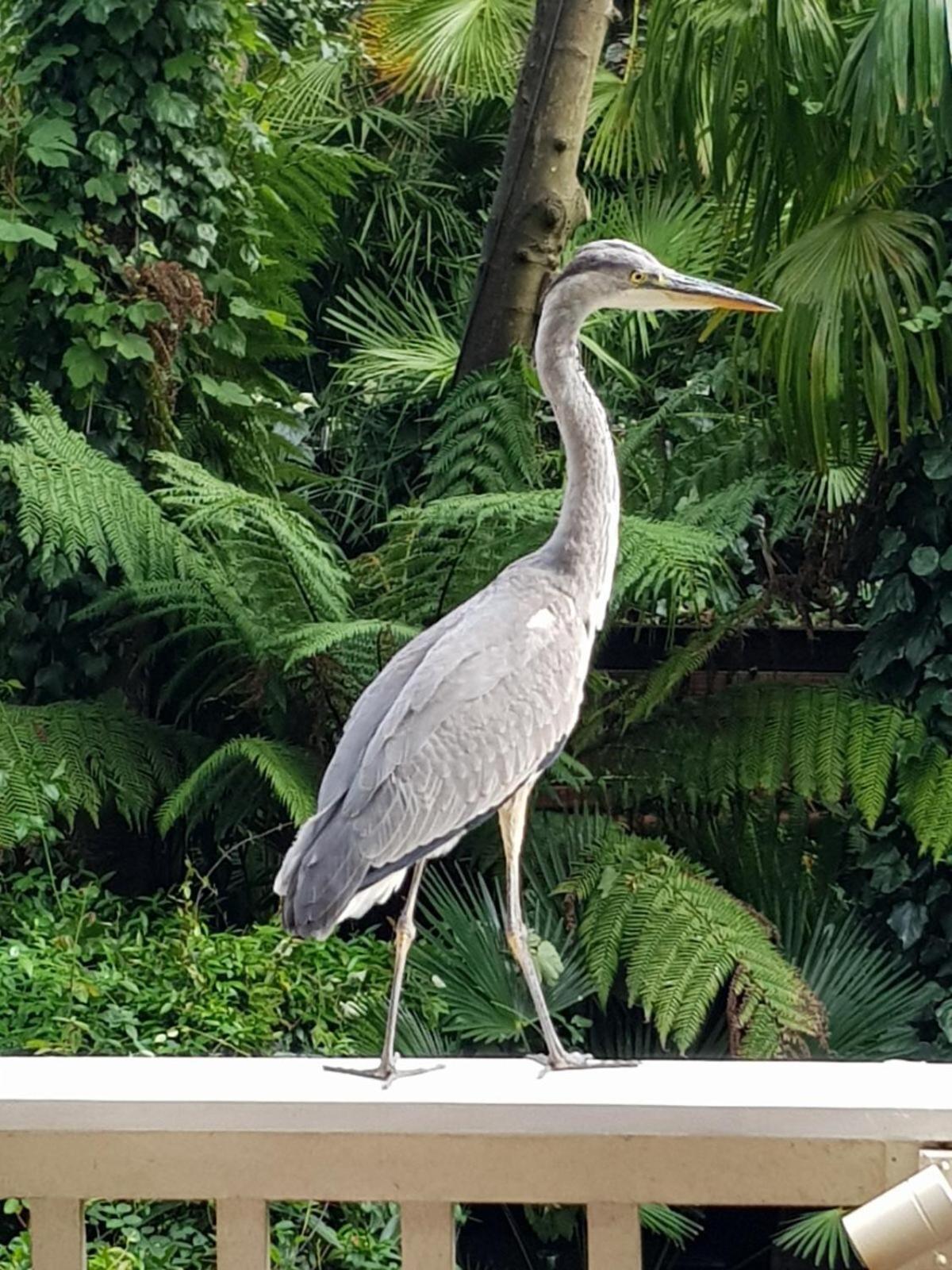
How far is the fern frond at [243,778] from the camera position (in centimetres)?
192

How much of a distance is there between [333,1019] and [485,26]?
1.63m

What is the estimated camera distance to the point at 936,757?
2109 millimetres

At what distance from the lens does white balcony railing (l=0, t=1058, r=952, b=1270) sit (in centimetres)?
71

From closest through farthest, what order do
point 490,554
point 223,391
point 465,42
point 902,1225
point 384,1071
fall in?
point 902,1225 < point 384,1071 < point 490,554 < point 223,391 < point 465,42

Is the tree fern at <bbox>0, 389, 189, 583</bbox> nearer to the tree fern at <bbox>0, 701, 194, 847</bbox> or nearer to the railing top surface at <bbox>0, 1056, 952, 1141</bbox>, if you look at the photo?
the tree fern at <bbox>0, 701, 194, 847</bbox>

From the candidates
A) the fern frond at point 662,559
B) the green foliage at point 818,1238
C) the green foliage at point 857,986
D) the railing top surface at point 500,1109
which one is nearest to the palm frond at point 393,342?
the fern frond at point 662,559

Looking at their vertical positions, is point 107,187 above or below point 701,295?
above

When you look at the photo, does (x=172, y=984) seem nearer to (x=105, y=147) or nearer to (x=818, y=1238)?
(x=818, y=1238)

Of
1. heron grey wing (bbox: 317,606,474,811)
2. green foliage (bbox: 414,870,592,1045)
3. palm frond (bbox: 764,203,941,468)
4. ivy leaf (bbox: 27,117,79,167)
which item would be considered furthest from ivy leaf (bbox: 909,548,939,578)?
ivy leaf (bbox: 27,117,79,167)

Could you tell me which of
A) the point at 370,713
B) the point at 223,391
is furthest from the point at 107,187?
the point at 370,713

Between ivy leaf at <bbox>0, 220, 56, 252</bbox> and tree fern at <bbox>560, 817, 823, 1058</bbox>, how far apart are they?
1193mm

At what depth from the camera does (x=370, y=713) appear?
1.06m

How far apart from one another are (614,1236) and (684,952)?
3.93ft

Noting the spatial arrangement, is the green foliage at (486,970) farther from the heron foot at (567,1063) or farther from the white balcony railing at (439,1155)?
the white balcony railing at (439,1155)
